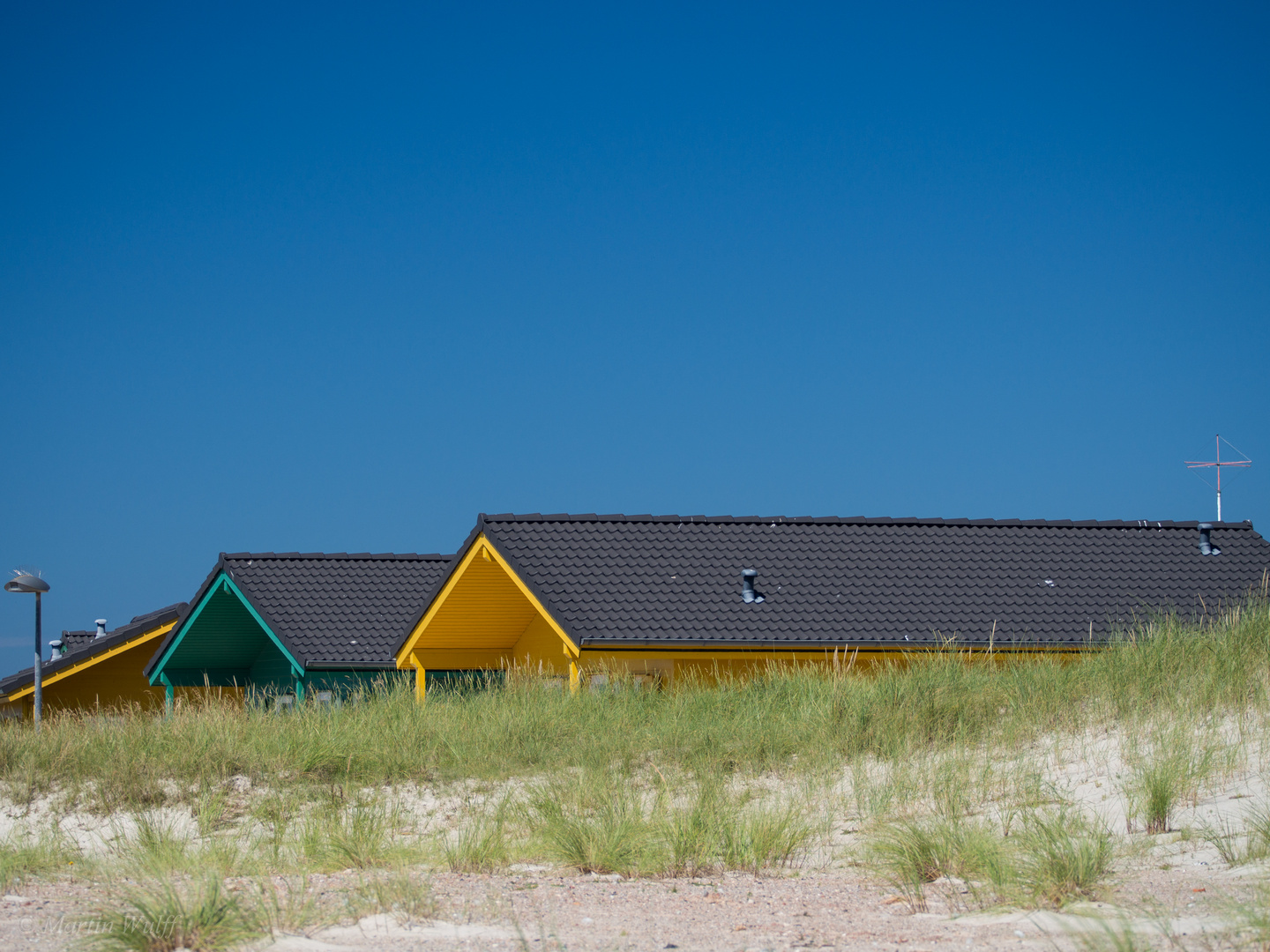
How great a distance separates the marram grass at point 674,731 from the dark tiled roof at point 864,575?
3.59 metres

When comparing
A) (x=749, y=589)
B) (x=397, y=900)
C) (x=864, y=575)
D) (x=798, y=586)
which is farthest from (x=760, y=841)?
(x=864, y=575)

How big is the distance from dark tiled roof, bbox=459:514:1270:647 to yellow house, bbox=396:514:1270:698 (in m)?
0.03

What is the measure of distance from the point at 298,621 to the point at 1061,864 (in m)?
17.7

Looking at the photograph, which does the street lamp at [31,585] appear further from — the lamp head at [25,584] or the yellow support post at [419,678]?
the yellow support post at [419,678]

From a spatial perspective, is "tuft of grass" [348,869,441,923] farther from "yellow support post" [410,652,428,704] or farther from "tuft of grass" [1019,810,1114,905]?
"yellow support post" [410,652,428,704]

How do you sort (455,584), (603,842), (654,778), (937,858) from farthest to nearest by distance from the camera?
(455,584)
(654,778)
(603,842)
(937,858)

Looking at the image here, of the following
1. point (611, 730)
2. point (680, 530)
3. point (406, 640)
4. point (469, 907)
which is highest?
point (680, 530)

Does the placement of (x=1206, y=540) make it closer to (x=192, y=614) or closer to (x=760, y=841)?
(x=760, y=841)

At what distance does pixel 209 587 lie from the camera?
2256 cm

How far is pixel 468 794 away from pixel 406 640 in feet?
24.3

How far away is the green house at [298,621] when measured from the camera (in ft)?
71.1

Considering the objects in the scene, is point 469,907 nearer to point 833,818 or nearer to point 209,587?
point 833,818

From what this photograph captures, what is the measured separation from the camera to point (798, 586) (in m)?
17.9

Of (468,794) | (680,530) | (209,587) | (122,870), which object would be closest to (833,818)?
(468,794)
